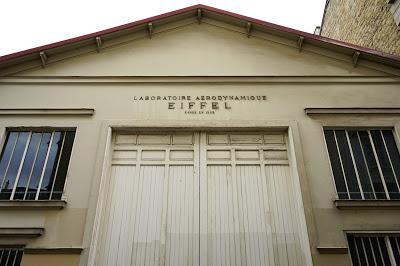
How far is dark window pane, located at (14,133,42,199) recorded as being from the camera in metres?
7.22

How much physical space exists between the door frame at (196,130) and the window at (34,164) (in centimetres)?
84

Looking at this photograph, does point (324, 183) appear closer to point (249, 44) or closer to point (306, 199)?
point (306, 199)

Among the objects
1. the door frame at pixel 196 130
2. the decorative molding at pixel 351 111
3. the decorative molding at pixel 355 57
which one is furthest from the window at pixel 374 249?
the decorative molding at pixel 355 57

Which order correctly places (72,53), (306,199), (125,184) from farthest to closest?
(72,53) < (125,184) < (306,199)

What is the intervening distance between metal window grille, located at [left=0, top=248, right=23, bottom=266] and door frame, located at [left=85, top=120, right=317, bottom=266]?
4.18ft

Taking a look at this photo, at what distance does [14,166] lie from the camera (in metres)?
7.57

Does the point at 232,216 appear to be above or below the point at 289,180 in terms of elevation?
below

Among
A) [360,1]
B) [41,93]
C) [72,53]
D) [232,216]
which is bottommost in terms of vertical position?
[232,216]

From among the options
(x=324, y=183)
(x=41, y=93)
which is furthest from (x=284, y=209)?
(x=41, y=93)

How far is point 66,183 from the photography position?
7.19 meters

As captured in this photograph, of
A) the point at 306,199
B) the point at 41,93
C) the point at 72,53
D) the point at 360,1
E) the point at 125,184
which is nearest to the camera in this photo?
the point at 306,199

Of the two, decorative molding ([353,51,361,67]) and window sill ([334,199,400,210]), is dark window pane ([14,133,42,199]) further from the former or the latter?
decorative molding ([353,51,361,67])

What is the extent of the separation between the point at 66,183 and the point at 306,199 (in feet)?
16.3

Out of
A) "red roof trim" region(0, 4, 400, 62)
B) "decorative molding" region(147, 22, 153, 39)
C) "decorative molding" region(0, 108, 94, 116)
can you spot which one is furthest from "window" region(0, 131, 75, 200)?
"decorative molding" region(147, 22, 153, 39)
